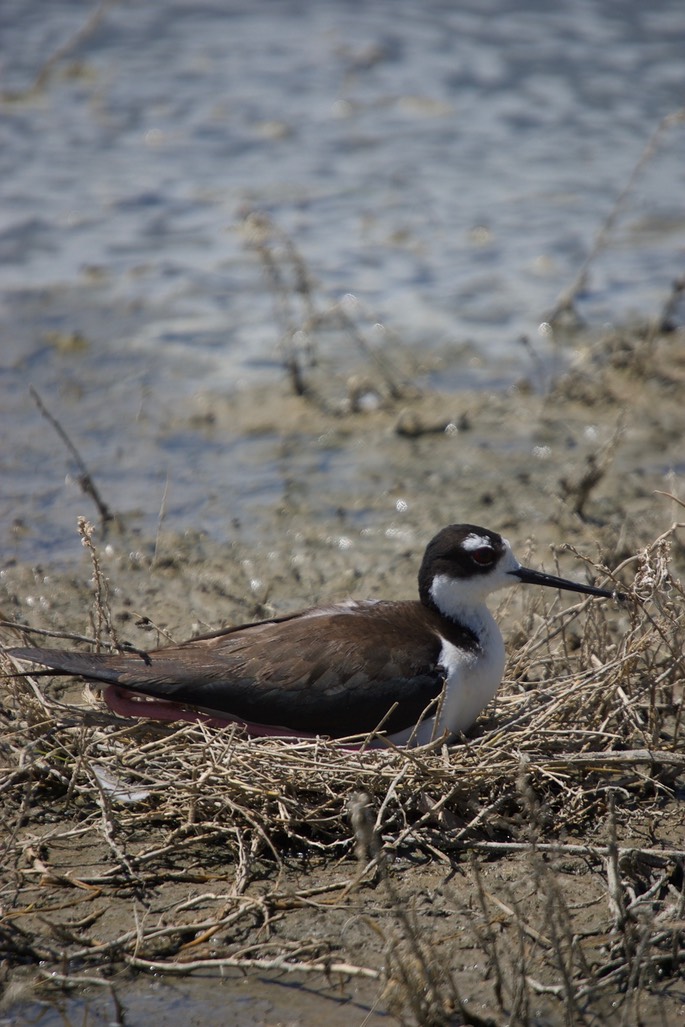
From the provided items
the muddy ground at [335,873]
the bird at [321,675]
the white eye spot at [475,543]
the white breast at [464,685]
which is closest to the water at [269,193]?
the muddy ground at [335,873]

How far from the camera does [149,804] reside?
15.8 ft

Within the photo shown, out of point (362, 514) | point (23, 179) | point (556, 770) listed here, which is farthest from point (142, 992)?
point (23, 179)

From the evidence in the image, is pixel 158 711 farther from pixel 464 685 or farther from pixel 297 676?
pixel 464 685

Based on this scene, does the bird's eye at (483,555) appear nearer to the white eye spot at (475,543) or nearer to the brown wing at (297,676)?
the white eye spot at (475,543)

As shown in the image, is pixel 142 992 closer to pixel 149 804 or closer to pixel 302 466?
pixel 149 804

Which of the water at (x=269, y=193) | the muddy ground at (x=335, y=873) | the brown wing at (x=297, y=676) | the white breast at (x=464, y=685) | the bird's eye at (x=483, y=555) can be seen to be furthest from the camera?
the water at (x=269, y=193)

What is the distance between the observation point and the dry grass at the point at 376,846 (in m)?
4.11

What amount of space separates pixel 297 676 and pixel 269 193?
Answer: 7668 millimetres

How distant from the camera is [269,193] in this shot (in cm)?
1177

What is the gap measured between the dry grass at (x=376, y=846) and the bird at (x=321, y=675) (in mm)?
131

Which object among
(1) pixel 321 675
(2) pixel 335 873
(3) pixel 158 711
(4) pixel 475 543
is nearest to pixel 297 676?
(1) pixel 321 675

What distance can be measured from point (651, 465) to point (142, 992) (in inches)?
190

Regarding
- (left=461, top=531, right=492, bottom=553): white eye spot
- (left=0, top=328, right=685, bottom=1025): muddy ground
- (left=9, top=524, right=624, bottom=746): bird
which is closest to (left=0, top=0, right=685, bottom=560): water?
(left=0, top=328, right=685, bottom=1025): muddy ground

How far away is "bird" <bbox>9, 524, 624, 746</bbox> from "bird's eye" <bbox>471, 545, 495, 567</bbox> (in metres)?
0.23
